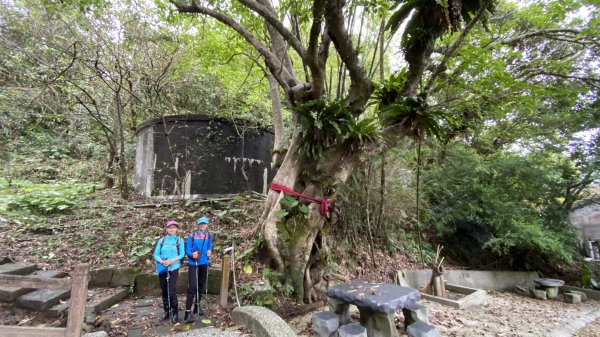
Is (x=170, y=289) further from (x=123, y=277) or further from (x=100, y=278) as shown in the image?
(x=100, y=278)

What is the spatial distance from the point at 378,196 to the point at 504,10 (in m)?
6.91

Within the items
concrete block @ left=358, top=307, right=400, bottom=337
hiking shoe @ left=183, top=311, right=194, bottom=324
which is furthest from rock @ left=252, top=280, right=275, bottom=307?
concrete block @ left=358, top=307, right=400, bottom=337

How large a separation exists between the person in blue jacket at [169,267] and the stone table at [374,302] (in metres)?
2.33

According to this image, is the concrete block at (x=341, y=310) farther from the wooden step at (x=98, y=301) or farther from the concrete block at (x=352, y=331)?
the wooden step at (x=98, y=301)

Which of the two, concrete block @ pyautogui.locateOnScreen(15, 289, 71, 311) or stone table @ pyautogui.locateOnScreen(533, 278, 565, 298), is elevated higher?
concrete block @ pyautogui.locateOnScreen(15, 289, 71, 311)

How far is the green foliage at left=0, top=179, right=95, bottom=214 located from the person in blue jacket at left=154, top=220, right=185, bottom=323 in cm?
465

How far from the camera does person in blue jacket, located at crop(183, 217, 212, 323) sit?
4258 mm

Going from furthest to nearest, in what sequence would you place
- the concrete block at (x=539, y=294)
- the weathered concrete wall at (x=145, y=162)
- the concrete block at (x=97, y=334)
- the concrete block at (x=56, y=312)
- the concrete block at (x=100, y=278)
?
1. the weathered concrete wall at (x=145, y=162)
2. the concrete block at (x=539, y=294)
3. the concrete block at (x=100, y=278)
4. the concrete block at (x=56, y=312)
5. the concrete block at (x=97, y=334)

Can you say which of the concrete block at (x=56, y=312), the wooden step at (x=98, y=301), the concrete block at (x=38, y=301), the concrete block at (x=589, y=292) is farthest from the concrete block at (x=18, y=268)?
the concrete block at (x=589, y=292)

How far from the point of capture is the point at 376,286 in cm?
447

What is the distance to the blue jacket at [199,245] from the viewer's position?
4395 millimetres

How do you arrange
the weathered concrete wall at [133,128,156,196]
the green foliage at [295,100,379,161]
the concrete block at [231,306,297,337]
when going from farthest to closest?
the weathered concrete wall at [133,128,156,196]
the green foliage at [295,100,379,161]
the concrete block at [231,306,297,337]

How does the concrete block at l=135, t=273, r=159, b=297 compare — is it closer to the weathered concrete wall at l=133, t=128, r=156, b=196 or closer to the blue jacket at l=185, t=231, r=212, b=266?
the blue jacket at l=185, t=231, r=212, b=266

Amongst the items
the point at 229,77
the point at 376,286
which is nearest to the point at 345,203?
the point at 376,286
